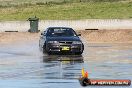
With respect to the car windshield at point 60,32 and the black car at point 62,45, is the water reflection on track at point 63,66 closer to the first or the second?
the black car at point 62,45

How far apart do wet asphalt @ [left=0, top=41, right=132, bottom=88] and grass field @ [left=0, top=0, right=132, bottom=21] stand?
3058cm

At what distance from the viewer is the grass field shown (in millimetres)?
63031

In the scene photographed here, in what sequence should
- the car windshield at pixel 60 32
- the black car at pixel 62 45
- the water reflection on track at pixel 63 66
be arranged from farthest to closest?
the car windshield at pixel 60 32 → the black car at pixel 62 45 → the water reflection on track at pixel 63 66

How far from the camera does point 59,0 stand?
8244 cm

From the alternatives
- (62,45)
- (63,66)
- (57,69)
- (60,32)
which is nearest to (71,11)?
(60,32)

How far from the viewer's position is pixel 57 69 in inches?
927

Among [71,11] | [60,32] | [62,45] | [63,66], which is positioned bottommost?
[71,11]

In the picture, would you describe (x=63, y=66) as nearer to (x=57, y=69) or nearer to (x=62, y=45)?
(x=57, y=69)

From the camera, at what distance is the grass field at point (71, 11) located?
63.0m

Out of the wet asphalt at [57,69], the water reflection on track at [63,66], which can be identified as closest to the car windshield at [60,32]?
the wet asphalt at [57,69]

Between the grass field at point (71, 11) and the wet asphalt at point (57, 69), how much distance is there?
30.6m

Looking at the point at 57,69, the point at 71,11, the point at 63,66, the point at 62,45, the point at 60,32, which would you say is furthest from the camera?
the point at 71,11

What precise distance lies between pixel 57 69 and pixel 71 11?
43241mm

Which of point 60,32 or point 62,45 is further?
point 60,32
